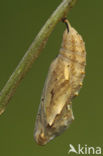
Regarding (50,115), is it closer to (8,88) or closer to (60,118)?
(60,118)

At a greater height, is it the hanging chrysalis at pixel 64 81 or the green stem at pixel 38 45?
the green stem at pixel 38 45

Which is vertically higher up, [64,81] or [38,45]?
[38,45]

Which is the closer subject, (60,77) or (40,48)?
(40,48)

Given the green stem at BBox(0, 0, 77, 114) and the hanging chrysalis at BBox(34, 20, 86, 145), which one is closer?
the green stem at BBox(0, 0, 77, 114)

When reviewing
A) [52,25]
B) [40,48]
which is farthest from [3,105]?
[52,25]

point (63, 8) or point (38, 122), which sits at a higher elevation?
point (63, 8)

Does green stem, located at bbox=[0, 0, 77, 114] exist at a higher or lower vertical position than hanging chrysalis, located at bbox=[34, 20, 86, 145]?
higher

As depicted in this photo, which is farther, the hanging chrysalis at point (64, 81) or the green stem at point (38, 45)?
the hanging chrysalis at point (64, 81)

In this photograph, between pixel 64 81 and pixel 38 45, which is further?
pixel 64 81
